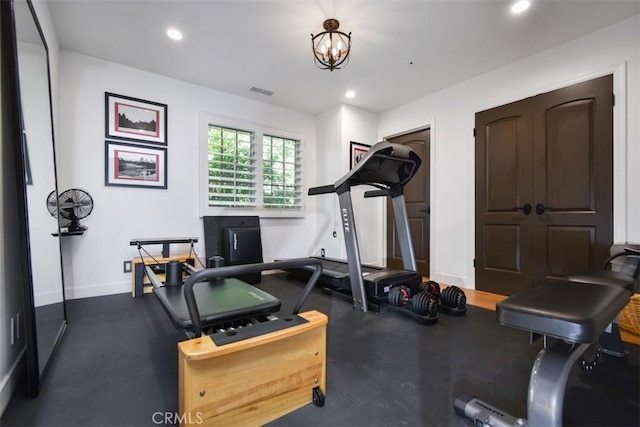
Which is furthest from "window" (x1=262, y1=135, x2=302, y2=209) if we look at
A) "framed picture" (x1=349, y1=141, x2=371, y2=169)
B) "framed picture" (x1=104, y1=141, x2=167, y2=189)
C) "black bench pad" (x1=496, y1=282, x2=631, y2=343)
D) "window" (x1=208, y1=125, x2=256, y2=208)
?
"black bench pad" (x1=496, y1=282, x2=631, y2=343)

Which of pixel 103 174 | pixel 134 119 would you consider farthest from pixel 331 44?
pixel 103 174

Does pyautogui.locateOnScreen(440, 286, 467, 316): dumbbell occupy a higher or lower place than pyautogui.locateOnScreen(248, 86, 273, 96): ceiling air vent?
lower

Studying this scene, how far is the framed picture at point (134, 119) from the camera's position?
10.9 feet

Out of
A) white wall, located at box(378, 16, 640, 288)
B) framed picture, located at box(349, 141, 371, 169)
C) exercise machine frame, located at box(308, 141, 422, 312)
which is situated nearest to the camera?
white wall, located at box(378, 16, 640, 288)

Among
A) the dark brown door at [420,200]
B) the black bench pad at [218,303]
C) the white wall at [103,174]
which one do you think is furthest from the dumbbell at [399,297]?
the white wall at [103,174]

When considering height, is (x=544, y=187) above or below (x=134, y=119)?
below

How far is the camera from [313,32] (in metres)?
2.79

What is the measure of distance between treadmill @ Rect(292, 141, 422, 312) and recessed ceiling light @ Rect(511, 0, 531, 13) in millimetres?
1400

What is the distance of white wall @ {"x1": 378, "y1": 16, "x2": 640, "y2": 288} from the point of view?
8.36ft

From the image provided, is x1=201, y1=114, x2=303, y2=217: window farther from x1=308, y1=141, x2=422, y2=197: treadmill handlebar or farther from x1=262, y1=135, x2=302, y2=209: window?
x1=308, y1=141, x2=422, y2=197: treadmill handlebar

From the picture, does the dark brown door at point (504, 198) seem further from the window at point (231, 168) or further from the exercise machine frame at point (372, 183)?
the window at point (231, 168)

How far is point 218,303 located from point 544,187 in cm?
340

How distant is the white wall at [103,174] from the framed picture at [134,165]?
68 millimetres

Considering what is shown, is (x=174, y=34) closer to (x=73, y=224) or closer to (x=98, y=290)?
(x=73, y=224)
